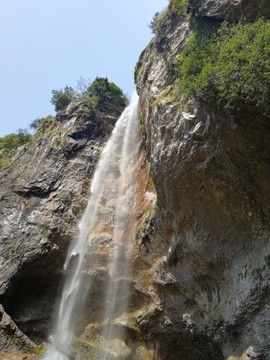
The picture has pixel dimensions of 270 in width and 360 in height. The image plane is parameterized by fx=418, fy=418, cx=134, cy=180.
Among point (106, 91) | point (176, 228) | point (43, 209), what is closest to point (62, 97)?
point (106, 91)

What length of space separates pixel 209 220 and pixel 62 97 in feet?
63.3

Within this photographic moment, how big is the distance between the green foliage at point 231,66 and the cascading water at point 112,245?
6763mm

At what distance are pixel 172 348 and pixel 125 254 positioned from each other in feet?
12.1

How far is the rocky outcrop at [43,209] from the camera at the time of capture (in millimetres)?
16344

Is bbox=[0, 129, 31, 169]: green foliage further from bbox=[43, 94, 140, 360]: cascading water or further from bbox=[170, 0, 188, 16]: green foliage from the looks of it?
bbox=[170, 0, 188, 16]: green foliage

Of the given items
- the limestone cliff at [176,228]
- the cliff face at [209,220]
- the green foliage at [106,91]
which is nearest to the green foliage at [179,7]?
the limestone cliff at [176,228]

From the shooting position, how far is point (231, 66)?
33.0 feet

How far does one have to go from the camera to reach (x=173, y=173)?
12.0 metres

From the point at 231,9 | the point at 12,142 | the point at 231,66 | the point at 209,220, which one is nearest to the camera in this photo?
the point at 231,66

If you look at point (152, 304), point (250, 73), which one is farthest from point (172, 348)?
point (250, 73)

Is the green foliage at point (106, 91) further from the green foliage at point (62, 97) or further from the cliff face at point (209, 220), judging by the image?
the cliff face at point (209, 220)

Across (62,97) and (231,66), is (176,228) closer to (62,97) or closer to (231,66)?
(231,66)

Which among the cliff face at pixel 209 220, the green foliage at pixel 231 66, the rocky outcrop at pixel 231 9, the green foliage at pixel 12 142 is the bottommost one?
the cliff face at pixel 209 220

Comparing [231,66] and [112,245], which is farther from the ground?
[231,66]
